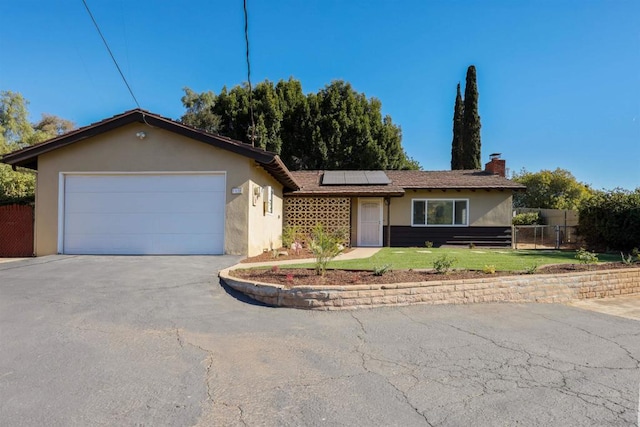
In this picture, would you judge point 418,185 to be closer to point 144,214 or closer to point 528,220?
point 144,214

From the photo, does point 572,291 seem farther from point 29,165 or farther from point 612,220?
point 29,165

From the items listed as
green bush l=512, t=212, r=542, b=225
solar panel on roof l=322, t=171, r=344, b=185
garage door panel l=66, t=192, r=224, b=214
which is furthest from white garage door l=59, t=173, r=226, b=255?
green bush l=512, t=212, r=542, b=225

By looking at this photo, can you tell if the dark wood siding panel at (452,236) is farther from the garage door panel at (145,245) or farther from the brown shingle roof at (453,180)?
the garage door panel at (145,245)

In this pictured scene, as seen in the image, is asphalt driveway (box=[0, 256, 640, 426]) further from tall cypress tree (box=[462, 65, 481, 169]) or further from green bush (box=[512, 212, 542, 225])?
tall cypress tree (box=[462, 65, 481, 169])

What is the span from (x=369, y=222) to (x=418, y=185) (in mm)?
2730

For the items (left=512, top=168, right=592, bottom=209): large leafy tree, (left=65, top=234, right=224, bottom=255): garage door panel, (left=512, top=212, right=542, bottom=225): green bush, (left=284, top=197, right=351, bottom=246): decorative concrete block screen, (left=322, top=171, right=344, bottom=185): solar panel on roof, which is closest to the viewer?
(left=65, top=234, right=224, bottom=255): garage door panel

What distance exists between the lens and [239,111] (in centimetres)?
2734

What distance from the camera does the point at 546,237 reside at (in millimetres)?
18797

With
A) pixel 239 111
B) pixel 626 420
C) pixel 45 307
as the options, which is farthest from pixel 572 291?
pixel 239 111

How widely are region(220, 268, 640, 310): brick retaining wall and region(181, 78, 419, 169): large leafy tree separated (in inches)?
803

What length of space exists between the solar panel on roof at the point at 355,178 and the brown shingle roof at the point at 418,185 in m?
0.27

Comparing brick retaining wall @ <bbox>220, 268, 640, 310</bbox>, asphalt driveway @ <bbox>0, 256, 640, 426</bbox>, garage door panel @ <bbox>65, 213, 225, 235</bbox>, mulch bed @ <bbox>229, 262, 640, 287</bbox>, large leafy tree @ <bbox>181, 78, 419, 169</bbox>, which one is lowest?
asphalt driveway @ <bbox>0, 256, 640, 426</bbox>

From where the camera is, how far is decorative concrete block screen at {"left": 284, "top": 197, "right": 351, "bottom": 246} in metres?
17.2

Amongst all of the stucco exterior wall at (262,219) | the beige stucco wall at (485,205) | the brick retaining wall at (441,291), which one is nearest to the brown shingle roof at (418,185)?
the beige stucco wall at (485,205)
